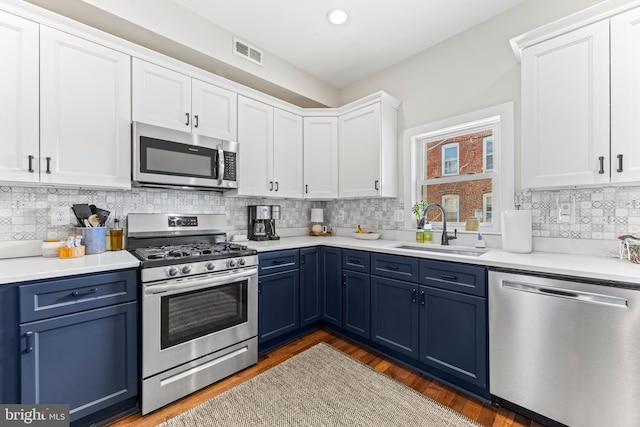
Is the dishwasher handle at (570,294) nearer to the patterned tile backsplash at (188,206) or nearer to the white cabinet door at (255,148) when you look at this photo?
the patterned tile backsplash at (188,206)

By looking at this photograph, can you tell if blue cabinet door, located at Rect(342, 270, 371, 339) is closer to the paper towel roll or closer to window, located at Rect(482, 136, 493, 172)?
the paper towel roll

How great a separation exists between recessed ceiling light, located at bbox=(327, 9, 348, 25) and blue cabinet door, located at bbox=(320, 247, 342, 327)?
2.08 m

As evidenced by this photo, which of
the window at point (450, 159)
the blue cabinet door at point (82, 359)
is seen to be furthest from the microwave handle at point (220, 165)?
the window at point (450, 159)

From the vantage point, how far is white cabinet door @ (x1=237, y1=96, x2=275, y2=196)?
2.68 metres

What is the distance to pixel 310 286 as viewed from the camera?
274 cm

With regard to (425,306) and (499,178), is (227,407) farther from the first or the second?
(499,178)

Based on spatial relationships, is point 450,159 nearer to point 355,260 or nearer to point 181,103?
point 355,260

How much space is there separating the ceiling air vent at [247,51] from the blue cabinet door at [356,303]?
90.2 inches

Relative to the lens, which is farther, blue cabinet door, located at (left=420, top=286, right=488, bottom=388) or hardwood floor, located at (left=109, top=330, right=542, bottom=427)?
blue cabinet door, located at (left=420, top=286, right=488, bottom=388)

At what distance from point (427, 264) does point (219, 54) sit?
254cm

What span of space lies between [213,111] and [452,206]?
2.48 metres

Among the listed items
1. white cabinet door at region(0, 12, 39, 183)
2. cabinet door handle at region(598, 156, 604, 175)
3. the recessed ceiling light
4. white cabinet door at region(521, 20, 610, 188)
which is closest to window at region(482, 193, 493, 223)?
white cabinet door at region(521, 20, 610, 188)

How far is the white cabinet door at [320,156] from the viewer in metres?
3.21

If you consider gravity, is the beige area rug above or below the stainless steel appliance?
below
